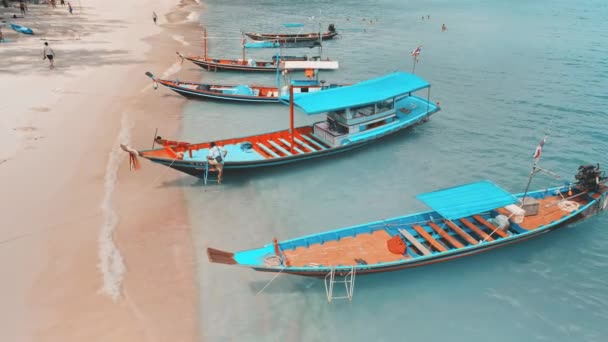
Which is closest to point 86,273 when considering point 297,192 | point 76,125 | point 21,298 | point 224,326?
point 21,298

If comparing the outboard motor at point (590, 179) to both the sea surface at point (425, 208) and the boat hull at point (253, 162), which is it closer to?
the sea surface at point (425, 208)

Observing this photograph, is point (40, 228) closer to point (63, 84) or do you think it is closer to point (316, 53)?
point (63, 84)

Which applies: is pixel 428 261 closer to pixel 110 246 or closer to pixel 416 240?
pixel 416 240

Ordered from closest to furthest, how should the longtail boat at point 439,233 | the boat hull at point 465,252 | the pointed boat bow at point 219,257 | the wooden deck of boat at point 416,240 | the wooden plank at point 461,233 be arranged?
the pointed boat bow at point 219,257 < the boat hull at point 465,252 < the longtail boat at point 439,233 < the wooden deck of boat at point 416,240 < the wooden plank at point 461,233

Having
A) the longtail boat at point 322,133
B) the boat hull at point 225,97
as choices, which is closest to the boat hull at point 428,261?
the longtail boat at point 322,133

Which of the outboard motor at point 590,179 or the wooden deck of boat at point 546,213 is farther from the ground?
the outboard motor at point 590,179

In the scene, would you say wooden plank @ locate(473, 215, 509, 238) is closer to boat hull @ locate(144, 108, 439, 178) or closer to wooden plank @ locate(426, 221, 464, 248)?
wooden plank @ locate(426, 221, 464, 248)

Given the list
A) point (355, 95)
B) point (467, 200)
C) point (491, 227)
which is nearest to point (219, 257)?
point (467, 200)
